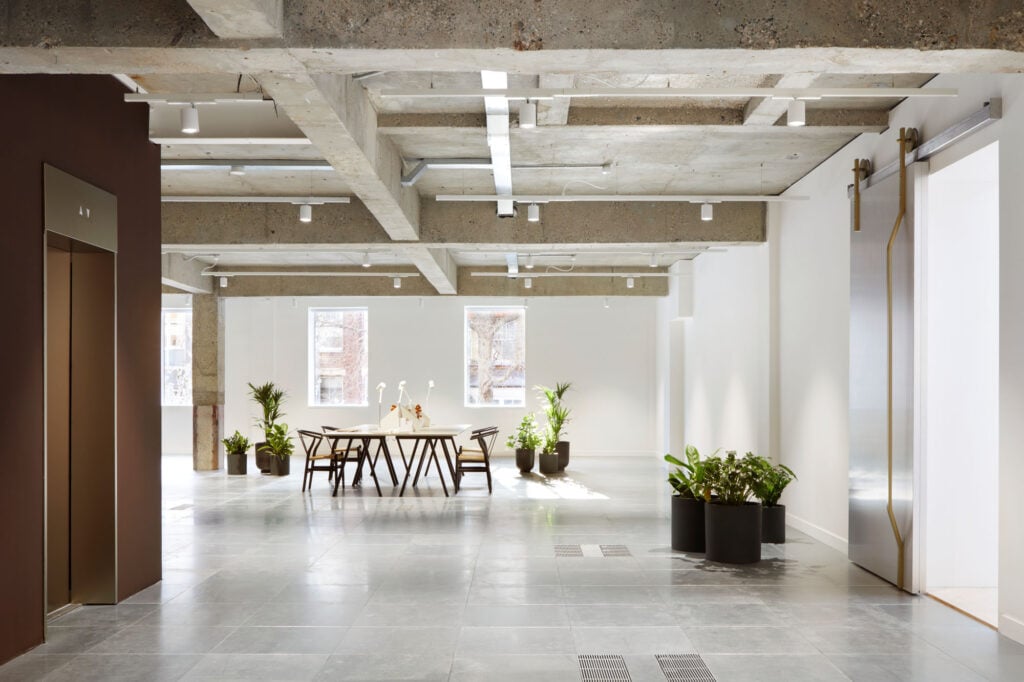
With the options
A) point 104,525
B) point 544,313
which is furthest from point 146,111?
point 544,313

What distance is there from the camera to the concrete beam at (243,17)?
128 inches

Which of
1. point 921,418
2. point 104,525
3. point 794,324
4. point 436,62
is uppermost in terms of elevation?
point 436,62

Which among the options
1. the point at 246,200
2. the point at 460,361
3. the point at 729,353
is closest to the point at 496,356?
the point at 460,361

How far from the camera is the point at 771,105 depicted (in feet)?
19.7

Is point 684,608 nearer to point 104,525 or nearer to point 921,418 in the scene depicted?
point 921,418

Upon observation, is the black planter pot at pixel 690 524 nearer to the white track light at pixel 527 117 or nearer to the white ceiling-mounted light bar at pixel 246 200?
the white track light at pixel 527 117

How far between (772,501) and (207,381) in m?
10.0

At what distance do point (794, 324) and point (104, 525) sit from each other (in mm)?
5923

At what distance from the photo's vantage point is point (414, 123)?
6.67 m

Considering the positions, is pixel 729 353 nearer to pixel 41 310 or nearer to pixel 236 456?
pixel 236 456

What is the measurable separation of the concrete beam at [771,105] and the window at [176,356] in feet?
45.4

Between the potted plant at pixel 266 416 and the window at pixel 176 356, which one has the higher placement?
the window at pixel 176 356

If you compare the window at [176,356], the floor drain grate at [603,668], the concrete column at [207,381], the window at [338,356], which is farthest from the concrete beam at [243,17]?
the window at [176,356]

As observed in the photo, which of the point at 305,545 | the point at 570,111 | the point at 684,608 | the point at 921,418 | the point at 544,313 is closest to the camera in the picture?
the point at 684,608
